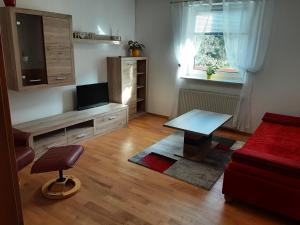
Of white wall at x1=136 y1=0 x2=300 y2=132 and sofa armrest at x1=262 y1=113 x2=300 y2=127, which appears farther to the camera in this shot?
white wall at x1=136 y1=0 x2=300 y2=132

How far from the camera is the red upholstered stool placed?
2180 mm

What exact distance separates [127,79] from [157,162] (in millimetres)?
1939

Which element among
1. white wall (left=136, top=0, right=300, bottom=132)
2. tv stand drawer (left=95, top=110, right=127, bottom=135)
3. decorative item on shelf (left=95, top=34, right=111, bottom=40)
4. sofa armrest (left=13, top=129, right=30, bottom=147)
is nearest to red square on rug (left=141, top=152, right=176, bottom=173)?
tv stand drawer (left=95, top=110, right=127, bottom=135)

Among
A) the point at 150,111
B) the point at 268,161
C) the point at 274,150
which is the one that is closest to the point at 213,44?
the point at 150,111

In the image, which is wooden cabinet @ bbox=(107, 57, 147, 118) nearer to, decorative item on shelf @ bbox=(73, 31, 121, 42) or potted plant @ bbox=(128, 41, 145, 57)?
potted plant @ bbox=(128, 41, 145, 57)

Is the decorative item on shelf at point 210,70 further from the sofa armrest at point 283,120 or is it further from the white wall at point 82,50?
the white wall at point 82,50

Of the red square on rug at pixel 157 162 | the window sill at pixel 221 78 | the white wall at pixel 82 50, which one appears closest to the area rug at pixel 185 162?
the red square on rug at pixel 157 162

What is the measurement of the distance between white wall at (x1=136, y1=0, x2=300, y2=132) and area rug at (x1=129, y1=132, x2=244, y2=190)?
35.4 inches

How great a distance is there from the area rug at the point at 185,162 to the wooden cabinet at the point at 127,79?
50.6 inches

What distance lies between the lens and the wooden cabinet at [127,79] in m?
4.36

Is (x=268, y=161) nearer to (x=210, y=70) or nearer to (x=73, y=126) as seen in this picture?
(x=210, y=70)

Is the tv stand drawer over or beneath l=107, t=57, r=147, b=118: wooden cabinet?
beneath

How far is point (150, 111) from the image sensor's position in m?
5.20

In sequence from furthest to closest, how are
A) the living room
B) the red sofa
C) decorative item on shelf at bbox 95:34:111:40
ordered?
1. decorative item on shelf at bbox 95:34:111:40
2. the living room
3. the red sofa
